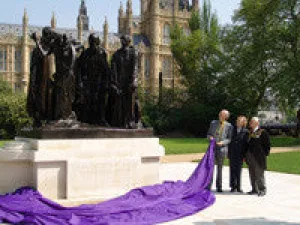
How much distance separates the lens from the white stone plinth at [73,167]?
6418 millimetres

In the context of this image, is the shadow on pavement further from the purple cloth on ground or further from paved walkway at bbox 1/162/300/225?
the purple cloth on ground

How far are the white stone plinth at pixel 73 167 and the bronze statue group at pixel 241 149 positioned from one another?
1810mm

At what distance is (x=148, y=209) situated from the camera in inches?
239

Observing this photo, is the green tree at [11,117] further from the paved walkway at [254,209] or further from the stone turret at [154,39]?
the stone turret at [154,39]

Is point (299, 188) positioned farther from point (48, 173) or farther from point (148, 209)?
Answer: point (48, 173)

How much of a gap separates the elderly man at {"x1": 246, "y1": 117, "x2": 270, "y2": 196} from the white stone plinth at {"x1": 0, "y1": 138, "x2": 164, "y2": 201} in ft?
7.90

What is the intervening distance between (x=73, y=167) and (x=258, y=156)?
149 inches

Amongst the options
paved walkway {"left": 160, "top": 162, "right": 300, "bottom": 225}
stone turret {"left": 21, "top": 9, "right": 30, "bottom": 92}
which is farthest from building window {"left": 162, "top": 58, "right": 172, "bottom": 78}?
paved walkway {"left": 160, "top": 162, "right": 300, "bottom": 225}

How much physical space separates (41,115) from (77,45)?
1561 millimetres

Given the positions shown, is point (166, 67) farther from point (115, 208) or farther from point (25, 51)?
point (115, 208)

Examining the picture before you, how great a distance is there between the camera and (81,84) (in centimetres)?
761

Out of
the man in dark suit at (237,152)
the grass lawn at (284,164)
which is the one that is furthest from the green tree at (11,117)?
the man in dark suit at (237,152)

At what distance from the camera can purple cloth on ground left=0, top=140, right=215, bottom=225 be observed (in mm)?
5422

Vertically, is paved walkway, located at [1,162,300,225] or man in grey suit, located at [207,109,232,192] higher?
man in grey suit, located at [207,109,232,192]
